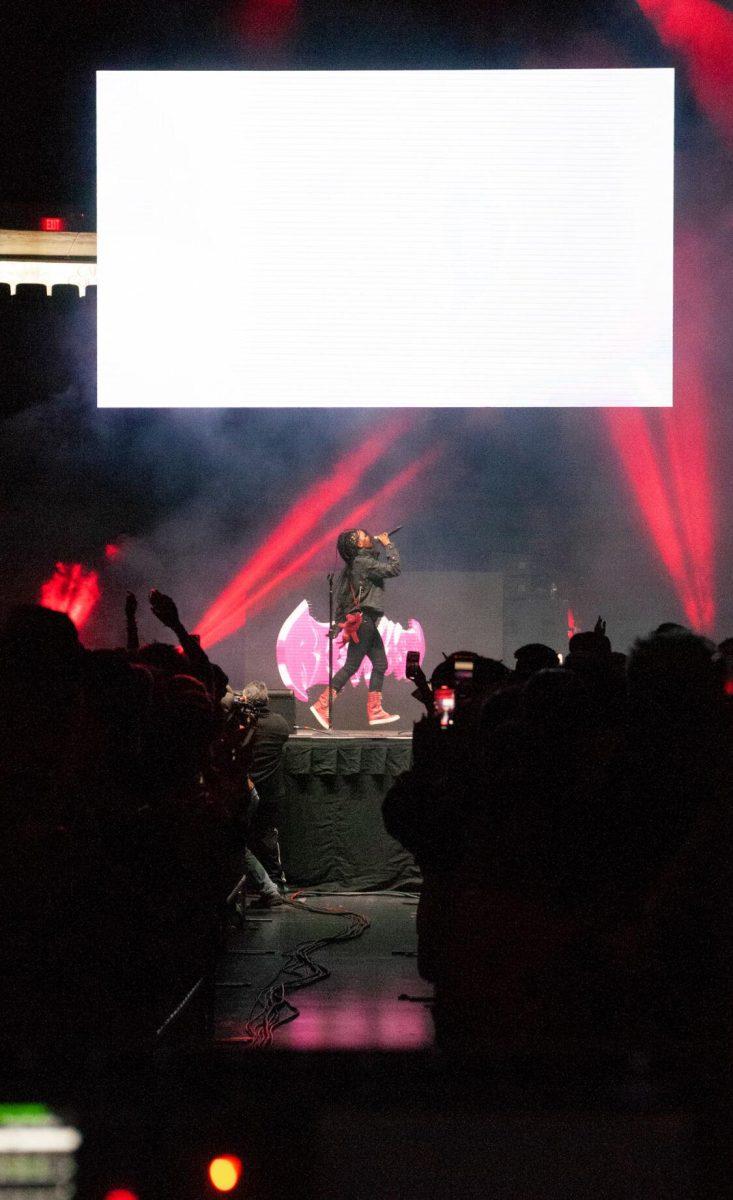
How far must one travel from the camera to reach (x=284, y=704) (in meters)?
6.22

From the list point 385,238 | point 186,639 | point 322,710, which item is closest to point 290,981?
point 186,639

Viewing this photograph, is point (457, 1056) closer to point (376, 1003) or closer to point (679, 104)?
point (376, 1003)

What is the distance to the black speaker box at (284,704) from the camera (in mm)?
6176

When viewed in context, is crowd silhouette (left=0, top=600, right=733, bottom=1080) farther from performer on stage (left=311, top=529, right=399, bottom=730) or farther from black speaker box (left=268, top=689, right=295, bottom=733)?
performer on stage (left=311, top=529, right=399, bottom=730)

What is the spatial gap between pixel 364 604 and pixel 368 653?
1.12ft

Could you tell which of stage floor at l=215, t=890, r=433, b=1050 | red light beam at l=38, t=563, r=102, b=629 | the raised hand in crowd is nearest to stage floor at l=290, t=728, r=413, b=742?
stage floor at l=215, t=890, r=433, b=1050

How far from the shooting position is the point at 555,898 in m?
1.83

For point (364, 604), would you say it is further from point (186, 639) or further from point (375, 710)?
point (186, 639)

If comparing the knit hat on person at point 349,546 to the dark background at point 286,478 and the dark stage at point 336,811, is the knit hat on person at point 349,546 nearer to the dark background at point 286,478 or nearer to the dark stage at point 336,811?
the dark background at point 286,478

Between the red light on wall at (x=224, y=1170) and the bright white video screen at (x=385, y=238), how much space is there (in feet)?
17.7

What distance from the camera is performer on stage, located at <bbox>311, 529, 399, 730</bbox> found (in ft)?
21.3

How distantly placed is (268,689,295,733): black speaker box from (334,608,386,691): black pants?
0.46m

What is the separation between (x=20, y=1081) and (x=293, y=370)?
5.48 metres

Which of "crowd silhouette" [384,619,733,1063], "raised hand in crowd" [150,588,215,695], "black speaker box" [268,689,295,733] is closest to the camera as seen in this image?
"crowd silhouette" [384,619,733,1063]
